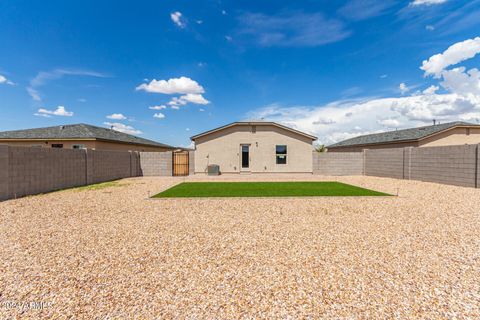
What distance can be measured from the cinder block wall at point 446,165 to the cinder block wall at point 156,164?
17348 millimetres

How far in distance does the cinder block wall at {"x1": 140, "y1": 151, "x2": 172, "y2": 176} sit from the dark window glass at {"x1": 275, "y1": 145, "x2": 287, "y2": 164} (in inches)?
354

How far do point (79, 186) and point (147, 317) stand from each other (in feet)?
40.3

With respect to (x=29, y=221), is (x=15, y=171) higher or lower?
higher

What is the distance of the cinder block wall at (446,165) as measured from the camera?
1080cm

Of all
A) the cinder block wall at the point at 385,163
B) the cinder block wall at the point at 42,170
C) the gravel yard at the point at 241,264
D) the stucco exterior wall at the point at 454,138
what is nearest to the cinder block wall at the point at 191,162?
the cinder block wall at the point at 42,170

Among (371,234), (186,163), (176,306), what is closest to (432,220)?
(371,234)

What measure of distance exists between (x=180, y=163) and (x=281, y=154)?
8.66m

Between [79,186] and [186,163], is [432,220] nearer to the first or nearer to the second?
[79,186]

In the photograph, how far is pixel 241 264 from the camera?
11.0 feet

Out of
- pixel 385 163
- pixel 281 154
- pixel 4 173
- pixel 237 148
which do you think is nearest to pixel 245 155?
pixel 237 148

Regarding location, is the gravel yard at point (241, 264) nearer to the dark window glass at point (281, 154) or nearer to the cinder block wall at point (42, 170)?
the cinder block wall at point (42, 170)

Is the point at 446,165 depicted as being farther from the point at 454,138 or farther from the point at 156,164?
the point at 156,164

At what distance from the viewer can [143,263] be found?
3389mm

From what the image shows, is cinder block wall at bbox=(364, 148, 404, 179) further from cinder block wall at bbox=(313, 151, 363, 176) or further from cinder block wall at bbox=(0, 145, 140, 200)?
cinder block wall at bbox=(0, 145, 140, 200)
